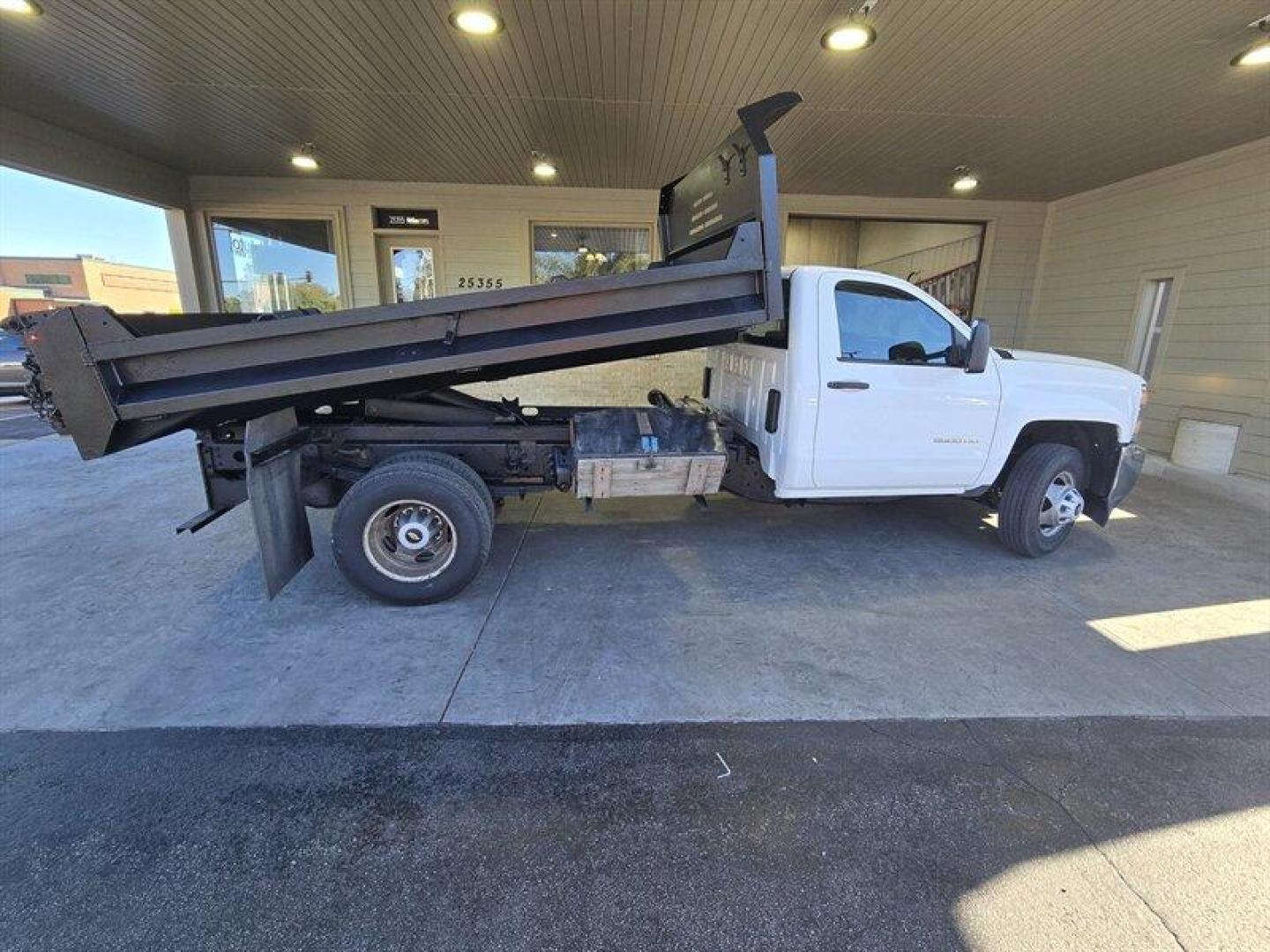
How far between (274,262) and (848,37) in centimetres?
855

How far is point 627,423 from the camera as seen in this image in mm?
4297

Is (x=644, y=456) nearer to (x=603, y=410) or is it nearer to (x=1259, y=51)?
(x=603, y=410)

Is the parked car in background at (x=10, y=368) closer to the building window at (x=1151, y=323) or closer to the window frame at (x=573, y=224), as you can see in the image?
the window frame at (x=573, y=224)

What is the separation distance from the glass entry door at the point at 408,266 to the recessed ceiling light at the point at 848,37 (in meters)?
6.38

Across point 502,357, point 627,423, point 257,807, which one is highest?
point 502,357

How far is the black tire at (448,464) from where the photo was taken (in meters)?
3.84

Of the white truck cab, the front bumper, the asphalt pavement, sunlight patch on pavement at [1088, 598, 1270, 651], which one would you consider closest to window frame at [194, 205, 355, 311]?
the white truck cab

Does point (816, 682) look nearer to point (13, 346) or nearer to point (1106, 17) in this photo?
point (1106, 17)

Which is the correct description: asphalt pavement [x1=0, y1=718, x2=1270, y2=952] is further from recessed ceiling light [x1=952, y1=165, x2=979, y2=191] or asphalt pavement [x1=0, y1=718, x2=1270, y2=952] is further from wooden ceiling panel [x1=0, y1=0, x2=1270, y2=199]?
recessed ceiling light [x1=952, y1=165, x2=979, y2=191]

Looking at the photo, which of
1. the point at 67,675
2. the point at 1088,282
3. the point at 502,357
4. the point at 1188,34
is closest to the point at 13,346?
the point at 67,675

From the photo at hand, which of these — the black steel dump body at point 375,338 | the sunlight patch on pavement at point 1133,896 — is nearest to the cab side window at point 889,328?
the black steel dump body at point 375,338

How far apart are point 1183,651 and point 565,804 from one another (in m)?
3.55

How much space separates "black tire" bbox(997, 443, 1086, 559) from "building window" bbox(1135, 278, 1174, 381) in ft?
16.5

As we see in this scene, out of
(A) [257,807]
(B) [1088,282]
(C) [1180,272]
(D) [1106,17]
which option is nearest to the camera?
(A) [257,807]
